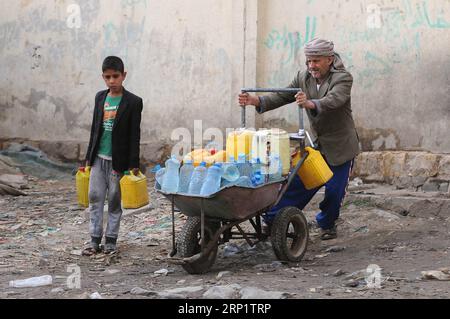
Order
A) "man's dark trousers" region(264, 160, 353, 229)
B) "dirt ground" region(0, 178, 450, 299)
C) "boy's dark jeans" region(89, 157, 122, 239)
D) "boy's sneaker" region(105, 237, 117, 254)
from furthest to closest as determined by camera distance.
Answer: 1. "man's dark trousers" region(264, 160, 353, 229)
2. "boy's sneaker" region(105, 237, 117, 254)
3. "boy's dark jeans" region(89, 157, 122, 239)
4. "dirt ground" region(0, 178, 450, 299)

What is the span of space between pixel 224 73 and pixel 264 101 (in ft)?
11.2

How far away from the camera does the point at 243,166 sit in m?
6.77

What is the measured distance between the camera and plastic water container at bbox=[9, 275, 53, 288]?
646 cm

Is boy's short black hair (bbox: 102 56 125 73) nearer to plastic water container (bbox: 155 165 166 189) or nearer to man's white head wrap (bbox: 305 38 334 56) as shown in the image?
plastic water container (bbox: 155 165 166 189)

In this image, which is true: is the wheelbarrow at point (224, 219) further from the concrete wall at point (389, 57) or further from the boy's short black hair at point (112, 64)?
the concrete wall at point (389, 57)

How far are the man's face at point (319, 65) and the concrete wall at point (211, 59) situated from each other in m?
2.74

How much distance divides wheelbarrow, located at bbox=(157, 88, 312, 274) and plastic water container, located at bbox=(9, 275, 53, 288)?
895 mm

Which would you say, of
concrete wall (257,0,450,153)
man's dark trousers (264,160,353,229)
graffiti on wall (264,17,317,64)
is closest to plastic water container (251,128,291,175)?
man's dark trousers (264,160,353,229)

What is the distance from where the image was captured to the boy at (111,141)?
7574 mm

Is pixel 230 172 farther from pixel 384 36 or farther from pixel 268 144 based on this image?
pixel 384 36

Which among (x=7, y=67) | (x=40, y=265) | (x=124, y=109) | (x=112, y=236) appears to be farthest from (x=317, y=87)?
(x=7, y=67)

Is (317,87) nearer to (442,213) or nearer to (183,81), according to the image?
(442,213)

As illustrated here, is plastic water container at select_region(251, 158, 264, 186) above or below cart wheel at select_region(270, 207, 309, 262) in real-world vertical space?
above

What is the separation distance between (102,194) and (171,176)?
3.76 ft
